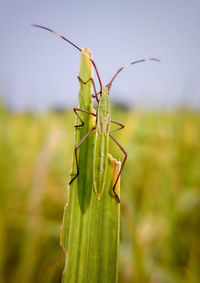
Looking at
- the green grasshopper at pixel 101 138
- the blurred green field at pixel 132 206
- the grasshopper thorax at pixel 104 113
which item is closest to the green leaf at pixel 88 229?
the green grasshopper at pixel 101 138

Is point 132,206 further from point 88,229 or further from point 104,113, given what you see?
point 88,229

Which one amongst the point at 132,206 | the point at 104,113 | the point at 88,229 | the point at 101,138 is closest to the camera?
the point at 88,229

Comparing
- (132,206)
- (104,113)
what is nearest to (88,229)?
(104,113)

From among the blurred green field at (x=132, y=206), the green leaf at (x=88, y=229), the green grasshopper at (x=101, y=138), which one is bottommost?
the blurred green field at (x=132, y=206)

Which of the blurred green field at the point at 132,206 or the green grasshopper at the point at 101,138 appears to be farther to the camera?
the blurred green field at the point at 132,206

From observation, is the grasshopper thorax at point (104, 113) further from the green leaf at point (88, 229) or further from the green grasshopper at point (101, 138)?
the green leaf at point (88, 229)

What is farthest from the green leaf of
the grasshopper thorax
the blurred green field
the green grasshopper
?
the blurred green field

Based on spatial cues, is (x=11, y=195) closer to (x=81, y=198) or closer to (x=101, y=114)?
(x=101, y=114)
